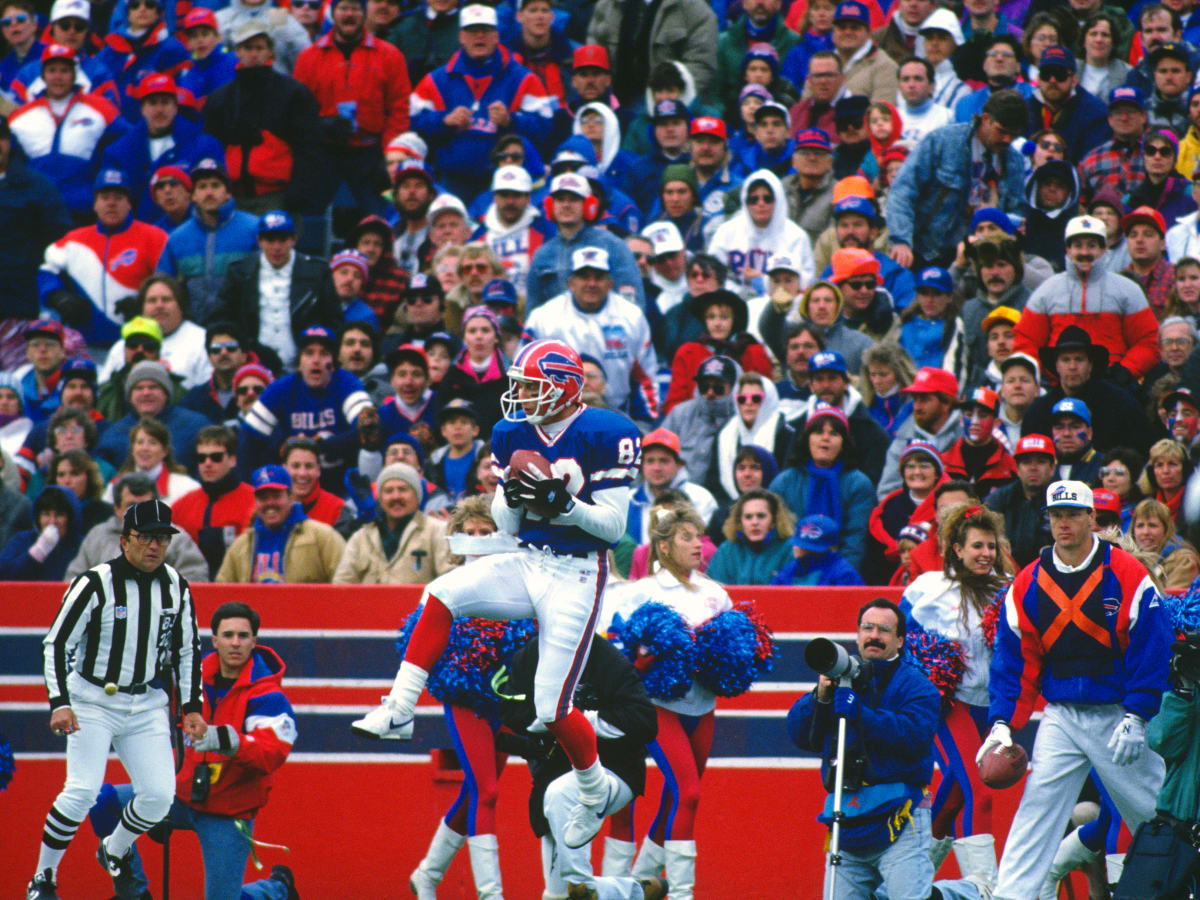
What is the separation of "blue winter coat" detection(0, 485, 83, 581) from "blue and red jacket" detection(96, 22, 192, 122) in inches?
245

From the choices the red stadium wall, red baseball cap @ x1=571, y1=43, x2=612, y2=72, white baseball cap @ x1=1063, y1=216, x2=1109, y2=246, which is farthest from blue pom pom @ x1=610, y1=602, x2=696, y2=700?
red baseball cap @ x1=571, y1=43, x2=612, y2=72

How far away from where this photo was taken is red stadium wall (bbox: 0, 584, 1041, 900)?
10391mm

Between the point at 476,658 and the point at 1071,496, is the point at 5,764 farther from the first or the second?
the point at 1071,496

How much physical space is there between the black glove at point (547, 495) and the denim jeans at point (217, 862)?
3.29 m

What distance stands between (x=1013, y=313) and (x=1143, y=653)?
4895 mm

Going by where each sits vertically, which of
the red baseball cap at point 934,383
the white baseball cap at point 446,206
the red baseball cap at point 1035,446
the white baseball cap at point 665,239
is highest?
the white baseball cap at point 446,206

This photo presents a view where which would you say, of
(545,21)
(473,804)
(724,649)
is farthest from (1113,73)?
(473,804)

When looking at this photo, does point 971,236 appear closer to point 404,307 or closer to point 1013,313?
point 1013,313

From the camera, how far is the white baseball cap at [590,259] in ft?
44.2

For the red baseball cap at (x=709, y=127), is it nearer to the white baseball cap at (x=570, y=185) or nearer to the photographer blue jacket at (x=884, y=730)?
the white baseball cap at (x=570, y=185)

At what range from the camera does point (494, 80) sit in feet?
54.0

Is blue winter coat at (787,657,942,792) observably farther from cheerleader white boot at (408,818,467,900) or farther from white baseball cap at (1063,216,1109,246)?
white baseball cap at (1063,216,1109,246)

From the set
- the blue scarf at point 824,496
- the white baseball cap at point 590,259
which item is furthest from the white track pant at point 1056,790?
the white baseball cap at point 590,259

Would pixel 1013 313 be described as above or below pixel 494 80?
below
